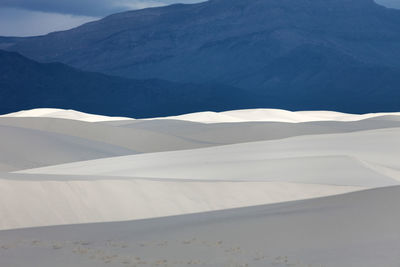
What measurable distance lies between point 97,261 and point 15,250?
5.73 feet

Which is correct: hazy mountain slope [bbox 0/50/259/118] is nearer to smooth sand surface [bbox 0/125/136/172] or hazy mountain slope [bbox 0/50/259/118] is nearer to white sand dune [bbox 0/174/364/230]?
smooth sand surface [bbox 0/125/136/172]

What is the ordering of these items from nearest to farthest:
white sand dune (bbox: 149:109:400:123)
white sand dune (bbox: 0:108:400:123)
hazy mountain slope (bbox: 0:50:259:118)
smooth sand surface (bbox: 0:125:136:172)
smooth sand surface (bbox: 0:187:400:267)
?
smooth sand surface (bbox: 0:187:400:267), smooth sand surface (bbox: 0:125:136:172), white sand dune (bbox: 149:109:400:123), white sand dune (bbox: 0:108:400:123), hazy mountain slope (bbox: 0:50:259:118)

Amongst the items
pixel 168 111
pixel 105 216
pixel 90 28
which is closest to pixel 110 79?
pixel 168 111

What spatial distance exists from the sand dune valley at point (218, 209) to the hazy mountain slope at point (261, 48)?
10928 cm

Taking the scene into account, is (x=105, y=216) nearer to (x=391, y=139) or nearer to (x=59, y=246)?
(x=59, y=246)

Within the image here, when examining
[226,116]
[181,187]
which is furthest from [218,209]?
[226,116]

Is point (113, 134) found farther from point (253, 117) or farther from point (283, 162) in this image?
point (283, 162)

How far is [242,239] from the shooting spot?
449 inches

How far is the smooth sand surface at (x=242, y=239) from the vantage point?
9828 mm

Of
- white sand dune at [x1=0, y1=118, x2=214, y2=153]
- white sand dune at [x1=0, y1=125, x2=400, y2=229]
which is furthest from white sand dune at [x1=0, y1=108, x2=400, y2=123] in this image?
white sand dune at [x1=0, y1=125, x2=400, y2=229]

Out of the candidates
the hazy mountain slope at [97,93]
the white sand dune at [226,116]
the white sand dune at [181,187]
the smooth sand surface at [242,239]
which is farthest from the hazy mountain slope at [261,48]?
the smooth sand surface at [242,239]

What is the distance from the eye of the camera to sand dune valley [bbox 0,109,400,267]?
10266 mm

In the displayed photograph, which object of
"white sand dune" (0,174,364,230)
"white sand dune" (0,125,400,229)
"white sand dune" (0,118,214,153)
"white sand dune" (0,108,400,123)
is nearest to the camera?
"white sand dune" (0,174,364,230)

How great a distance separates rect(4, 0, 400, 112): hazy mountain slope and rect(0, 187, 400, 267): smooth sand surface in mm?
118532
